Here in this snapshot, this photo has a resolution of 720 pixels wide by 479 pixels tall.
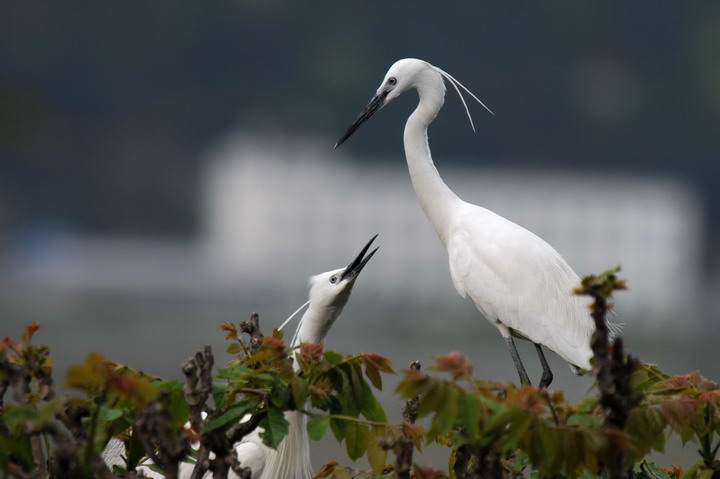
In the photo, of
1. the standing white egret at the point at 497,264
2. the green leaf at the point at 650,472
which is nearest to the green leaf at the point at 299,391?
the green leaf at the point at 650,472

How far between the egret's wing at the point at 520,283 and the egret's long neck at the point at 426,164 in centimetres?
13

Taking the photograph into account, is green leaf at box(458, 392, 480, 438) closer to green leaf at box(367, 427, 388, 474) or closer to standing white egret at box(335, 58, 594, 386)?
green leaf at box(367, 427, 388, 474)

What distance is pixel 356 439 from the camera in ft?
8.14

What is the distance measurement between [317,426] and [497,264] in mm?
2422

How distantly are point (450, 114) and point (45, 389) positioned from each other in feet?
154

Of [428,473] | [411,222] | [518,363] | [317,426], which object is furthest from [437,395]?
[411,222]

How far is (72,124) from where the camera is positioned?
52938 mm

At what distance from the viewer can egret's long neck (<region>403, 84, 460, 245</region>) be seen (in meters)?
4.86

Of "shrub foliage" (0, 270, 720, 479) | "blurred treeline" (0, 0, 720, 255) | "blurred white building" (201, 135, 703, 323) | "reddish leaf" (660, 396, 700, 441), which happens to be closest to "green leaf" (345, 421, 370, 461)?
"shrub foliage" (0, 270, 720, 479)

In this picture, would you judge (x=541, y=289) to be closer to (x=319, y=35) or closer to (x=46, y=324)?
(x=46, y=324)

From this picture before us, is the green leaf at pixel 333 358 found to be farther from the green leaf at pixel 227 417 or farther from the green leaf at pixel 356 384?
the green leaf at pixel 227 417

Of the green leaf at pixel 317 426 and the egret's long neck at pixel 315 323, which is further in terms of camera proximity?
the egret's long neck at pixel 315 323

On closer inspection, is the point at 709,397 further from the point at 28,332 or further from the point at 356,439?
the point at 28,332

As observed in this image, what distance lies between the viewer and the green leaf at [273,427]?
238 centimetres
